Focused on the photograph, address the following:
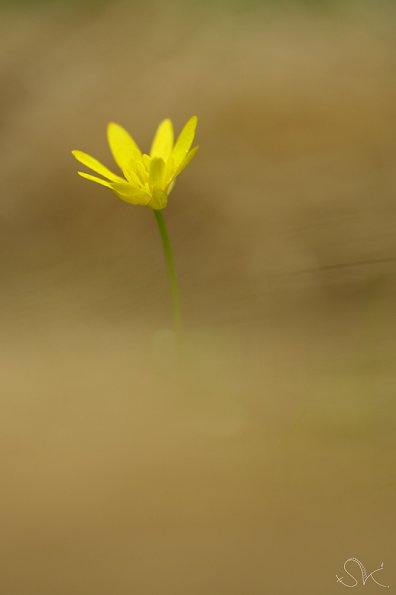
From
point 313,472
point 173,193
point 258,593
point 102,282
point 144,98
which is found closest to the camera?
point 258,593

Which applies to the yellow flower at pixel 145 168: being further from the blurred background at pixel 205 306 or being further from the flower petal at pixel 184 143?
the blurred background at pixel 205 306

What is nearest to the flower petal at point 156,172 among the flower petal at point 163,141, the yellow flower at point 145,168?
the yellow flower at point 145,168

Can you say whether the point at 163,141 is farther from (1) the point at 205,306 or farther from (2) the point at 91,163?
(1) the point at 205,306

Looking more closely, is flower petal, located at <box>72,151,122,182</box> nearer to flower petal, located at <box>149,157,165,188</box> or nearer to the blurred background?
flower petal, located at <box>149,157,165,188</box>

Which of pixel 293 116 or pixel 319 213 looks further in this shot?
pixel 293 116

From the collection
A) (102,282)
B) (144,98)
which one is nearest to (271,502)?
(102,282)

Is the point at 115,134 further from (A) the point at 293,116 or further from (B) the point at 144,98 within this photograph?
(B) the point at 144,98

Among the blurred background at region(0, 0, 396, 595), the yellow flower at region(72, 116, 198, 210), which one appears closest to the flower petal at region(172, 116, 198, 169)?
the yellow flower at region(72, 116, 198, 210)
